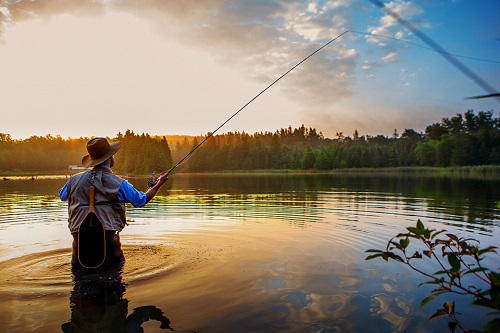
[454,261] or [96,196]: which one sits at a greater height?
[96,196]

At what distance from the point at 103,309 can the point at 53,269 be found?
9.27 ft

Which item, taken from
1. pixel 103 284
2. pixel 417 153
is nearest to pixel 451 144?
pixel 417 153

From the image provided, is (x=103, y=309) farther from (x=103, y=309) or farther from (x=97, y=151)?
(x=97, y=151)

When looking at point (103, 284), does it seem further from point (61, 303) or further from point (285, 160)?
point (285, 160)

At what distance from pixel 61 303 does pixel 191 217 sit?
10107mm

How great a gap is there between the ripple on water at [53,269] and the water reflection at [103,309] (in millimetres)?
282

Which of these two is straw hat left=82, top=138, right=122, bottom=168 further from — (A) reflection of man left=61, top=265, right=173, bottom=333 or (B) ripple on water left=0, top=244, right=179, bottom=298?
(B) ripple on water left=0, top=244, right=179, bottom=298

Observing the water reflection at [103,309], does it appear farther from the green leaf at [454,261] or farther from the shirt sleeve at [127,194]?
the green leaf at [454,261]

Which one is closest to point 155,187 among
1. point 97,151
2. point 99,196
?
point 99,196

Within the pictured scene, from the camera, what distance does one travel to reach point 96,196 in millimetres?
6266

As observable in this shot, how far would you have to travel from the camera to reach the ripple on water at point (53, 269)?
6.42 m

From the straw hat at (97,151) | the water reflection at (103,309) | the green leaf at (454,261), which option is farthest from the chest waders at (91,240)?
the green leaf at (454,261)

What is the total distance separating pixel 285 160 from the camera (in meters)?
162

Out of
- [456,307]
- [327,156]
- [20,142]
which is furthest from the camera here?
[20,142]
